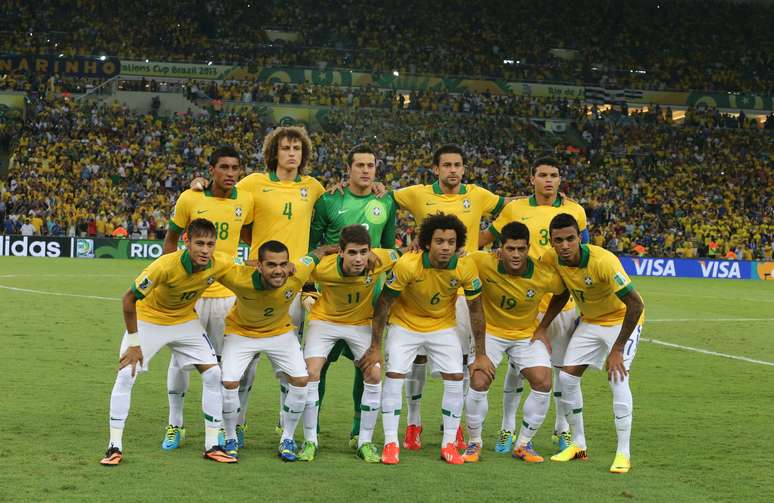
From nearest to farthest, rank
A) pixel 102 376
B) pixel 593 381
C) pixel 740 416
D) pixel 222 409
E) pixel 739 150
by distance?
1. pixel 222 409
2. pixel 740 416
3. pixel 102 376
4. pixel 593 381
5. pixel 739 150

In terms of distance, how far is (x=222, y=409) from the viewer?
7.51 metres

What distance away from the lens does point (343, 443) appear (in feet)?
26.8

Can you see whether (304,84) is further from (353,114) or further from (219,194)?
(219,194)

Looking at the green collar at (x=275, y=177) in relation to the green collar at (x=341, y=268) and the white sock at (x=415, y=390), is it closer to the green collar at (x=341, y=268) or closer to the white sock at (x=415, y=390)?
the green collar at (x=341, y=268)

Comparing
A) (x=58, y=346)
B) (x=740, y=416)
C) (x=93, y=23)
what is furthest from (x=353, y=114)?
(x=740, y=416)

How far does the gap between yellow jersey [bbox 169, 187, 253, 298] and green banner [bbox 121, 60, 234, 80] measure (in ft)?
127

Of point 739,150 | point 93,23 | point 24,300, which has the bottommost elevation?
point 24,300

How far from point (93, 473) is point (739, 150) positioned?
4464cm

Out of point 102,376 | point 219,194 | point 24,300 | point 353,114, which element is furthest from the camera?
→ point 353,114

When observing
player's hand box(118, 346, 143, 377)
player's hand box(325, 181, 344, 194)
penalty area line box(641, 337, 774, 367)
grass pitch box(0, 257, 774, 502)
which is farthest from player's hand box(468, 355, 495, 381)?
penalty area line box(641, 337, 774, 367)

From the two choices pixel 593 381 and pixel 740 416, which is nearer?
pixel 740 416

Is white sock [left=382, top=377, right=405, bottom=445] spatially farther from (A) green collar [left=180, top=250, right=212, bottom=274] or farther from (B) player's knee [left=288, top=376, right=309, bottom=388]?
(A) green collar [left=180, top=250, right=212, bottom=274]

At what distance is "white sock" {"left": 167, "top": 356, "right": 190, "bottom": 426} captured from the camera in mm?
7805

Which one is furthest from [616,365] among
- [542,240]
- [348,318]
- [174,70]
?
[174,70]
